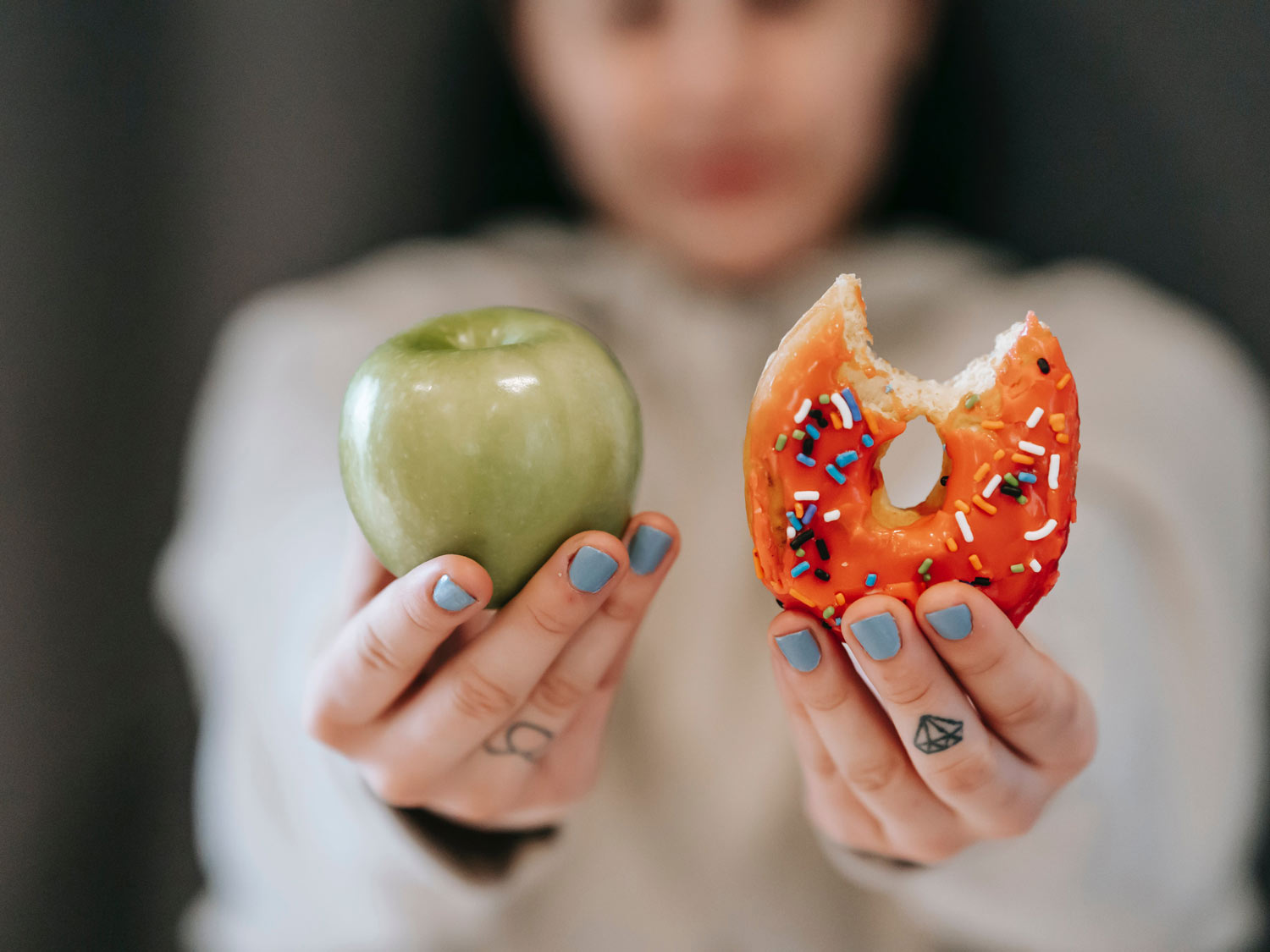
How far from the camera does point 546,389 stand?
25.4 inches

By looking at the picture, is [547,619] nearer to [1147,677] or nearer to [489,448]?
[489,448]

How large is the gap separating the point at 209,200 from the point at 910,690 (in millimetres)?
1610

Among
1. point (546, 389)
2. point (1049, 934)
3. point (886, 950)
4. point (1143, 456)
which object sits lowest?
point (886, 950)

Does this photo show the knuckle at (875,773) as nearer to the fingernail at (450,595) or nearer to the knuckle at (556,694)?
the knuckle at (556,694)

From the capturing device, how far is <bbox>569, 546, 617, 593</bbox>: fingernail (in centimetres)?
64

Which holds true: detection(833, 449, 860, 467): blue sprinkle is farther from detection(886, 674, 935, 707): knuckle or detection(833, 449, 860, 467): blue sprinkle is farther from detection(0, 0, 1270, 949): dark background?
detection(0, 0, 1270, 949): dark background

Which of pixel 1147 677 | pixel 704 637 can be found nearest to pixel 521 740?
pixel 704 637

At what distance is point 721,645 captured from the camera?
136 centimetres

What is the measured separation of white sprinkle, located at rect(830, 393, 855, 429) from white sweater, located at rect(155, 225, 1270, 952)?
505 mm

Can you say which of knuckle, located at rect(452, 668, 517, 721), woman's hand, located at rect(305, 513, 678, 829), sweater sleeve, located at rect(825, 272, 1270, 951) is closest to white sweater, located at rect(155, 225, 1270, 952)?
sweater sleeve, located at rect(825, 272, 1270, 951)

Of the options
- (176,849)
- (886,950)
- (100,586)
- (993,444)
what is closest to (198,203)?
(100,586)

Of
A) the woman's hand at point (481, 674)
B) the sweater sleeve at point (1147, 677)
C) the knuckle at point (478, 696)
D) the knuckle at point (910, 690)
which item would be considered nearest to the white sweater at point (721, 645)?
the sweater sleeve at point (1147, 677)

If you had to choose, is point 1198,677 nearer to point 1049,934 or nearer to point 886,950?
point 1049,934

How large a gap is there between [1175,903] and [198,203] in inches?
77.8
